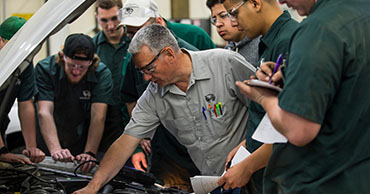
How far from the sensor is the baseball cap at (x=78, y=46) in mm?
3105

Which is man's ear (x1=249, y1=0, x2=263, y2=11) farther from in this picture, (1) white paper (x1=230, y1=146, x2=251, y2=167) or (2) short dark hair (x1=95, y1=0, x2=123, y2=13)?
(2) short dark hair (x1=95, y1=0, x2=123, y2=13)

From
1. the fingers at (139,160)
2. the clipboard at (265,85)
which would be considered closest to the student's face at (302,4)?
the clipboard at (265,85)

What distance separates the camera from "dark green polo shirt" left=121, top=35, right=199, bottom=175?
9.64ft

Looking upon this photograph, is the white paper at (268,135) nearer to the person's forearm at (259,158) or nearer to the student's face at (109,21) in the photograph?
the person's forearm at (259,158)

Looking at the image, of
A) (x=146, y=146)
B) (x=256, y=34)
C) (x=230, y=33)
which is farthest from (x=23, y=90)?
(x=256, y=34)

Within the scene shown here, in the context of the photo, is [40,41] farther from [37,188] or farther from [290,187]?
[290,187]

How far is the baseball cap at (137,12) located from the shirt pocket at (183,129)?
2.23 feet

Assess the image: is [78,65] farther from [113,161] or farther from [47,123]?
[113,161]

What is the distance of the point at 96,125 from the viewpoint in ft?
11.3

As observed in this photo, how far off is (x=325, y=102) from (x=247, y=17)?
0.72 metres

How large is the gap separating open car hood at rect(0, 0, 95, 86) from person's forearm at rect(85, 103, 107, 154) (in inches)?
62.5

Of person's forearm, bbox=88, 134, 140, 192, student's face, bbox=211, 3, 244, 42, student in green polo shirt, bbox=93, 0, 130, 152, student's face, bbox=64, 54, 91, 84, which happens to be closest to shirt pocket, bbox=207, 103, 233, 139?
person's forearm, bbox=88, 134, 140, 192

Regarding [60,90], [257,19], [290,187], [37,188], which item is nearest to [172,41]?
[257,19]

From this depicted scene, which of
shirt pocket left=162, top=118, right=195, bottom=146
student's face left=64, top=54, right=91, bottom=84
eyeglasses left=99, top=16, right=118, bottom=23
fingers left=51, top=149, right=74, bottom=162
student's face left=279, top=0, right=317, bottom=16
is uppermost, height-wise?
student's face left=279, top=0, right=317, bottom=16
